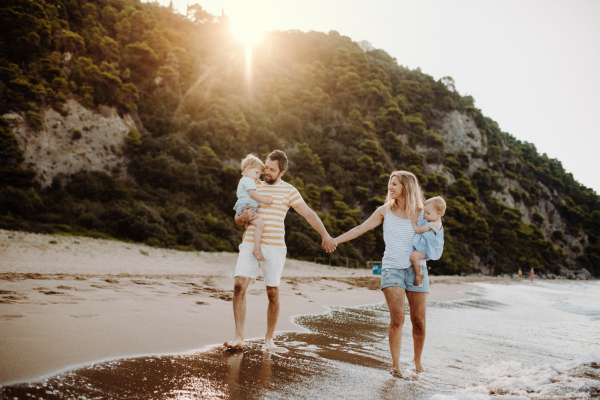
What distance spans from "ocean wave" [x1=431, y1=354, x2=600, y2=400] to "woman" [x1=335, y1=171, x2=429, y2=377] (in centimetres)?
56

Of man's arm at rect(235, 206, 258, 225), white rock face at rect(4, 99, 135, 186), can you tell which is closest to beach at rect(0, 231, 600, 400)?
man's arm at rect(235, 206, 258, 225)

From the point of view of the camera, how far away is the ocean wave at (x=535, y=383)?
2559 millimetres

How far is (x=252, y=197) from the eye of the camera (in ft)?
11.0

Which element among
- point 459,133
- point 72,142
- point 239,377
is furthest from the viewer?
point 459,133

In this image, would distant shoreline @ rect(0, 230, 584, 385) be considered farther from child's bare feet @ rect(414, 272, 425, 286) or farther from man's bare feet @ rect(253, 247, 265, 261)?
child's bare feet @ rect(414, 272, 425, 286)

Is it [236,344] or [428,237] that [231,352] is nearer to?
[236,344]

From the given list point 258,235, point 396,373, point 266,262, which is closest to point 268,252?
point 266,262

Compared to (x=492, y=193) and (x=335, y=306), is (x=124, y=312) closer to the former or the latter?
(x=335, y=306)

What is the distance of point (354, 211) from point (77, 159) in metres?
19.4

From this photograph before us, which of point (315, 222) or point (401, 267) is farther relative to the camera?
point (315, 222)

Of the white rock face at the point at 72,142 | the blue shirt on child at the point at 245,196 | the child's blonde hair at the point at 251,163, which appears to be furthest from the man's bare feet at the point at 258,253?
the white rock face at the point at 72,142

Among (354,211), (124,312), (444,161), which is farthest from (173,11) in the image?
(124,312)

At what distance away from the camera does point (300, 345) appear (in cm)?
365

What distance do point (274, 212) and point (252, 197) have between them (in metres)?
0.25
